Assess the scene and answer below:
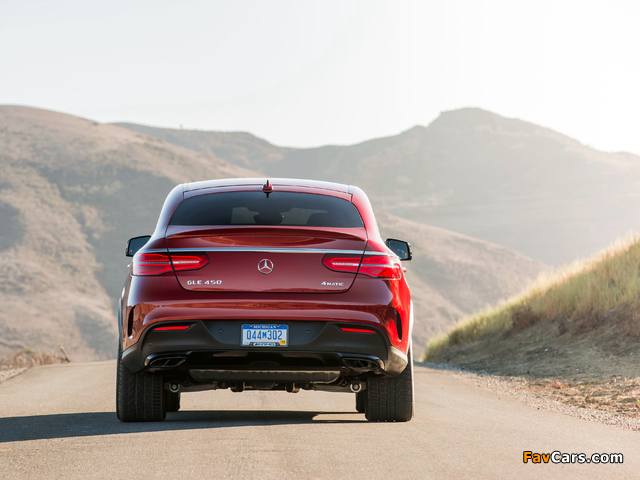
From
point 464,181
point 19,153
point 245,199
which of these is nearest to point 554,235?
point 464,181

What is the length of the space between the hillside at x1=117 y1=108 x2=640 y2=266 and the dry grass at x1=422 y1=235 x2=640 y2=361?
110 meters

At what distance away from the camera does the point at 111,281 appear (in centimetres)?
7650

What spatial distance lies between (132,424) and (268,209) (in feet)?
7.17

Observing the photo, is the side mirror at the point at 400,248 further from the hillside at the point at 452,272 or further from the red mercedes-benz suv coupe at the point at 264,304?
the hillside at the point at 452,272

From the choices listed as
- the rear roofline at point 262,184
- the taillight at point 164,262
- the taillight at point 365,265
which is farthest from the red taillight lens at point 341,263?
the rear roofline at point 262,184

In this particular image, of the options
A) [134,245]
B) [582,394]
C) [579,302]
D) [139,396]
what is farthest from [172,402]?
[579,302]

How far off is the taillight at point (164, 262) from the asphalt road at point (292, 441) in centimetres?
127

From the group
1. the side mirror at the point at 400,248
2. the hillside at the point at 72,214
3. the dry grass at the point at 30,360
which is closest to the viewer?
the side mirror at the point at 400,248

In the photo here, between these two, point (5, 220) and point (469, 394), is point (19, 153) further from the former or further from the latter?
point (469, 394)

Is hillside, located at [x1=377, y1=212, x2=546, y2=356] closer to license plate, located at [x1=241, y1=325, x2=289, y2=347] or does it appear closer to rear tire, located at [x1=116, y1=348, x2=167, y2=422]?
rear tire, located at [x1=116, y1=348, x2=167, y2=422]

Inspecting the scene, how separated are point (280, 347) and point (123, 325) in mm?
1330

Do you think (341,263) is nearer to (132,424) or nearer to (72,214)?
(132,424)

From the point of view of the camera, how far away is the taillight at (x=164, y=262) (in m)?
6.26

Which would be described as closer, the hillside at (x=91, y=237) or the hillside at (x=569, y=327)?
the hillside at (x=569, y=327)
